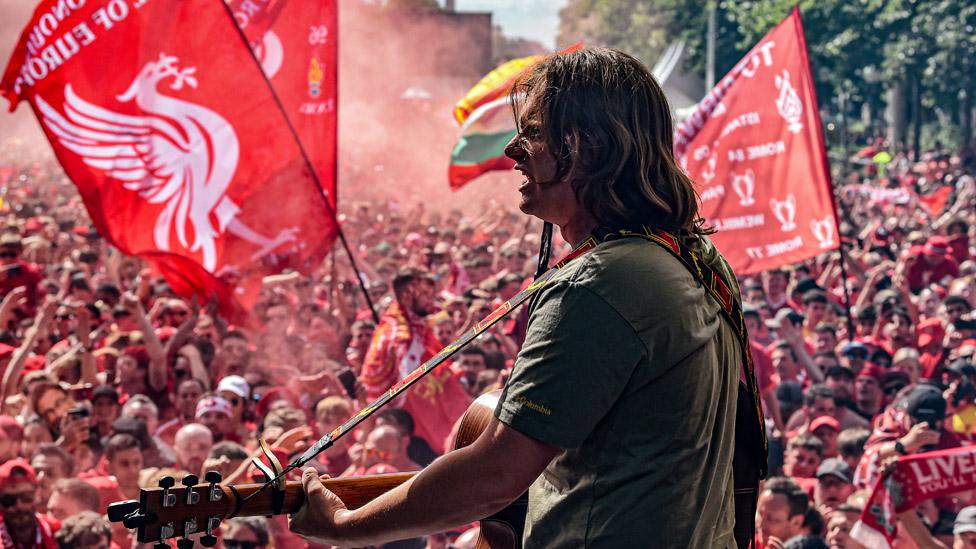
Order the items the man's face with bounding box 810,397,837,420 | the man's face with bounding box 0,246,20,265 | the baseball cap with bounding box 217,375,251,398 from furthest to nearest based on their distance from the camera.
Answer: the man's face with bounding box 0,246,20,265 < the baseball cap with bounding box 217,375,251,398 < the man's face with bounding box 810,397,837,420

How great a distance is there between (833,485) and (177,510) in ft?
14.6

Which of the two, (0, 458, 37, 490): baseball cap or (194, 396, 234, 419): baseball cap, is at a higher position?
(0, 458, 37, 490): baseball cap

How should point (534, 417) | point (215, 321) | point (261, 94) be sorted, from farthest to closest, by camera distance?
1. point (215, 321)
2. point (261, 94)
3. point (534, 417)

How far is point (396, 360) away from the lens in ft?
25.3

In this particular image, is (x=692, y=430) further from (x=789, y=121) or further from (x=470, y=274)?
(x=470, y=274)

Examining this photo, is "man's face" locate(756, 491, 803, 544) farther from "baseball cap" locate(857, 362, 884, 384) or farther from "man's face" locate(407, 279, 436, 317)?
"man's face" locate(407, 279, 436, 317)

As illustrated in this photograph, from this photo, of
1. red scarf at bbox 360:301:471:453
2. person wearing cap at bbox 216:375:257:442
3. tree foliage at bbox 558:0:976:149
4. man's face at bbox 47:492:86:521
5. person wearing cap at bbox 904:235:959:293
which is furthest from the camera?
tree foliage at bbox 558:0:976:149

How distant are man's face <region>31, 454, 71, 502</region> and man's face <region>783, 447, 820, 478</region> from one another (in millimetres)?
3858

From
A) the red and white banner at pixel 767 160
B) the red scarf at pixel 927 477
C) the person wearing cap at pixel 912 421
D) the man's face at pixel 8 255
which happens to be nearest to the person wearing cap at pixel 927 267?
the red and white banner at pixel 767 160

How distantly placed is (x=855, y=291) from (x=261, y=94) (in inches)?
258

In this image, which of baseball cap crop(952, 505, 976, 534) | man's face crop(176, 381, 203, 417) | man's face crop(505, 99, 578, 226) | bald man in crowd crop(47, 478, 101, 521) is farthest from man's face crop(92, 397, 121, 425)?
man's face crop(505, 99, 578, 226)

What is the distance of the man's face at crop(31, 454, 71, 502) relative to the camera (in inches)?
243

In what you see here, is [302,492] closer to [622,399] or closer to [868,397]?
[622,399]

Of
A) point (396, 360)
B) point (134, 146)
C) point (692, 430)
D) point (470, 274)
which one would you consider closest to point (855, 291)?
point (470, 274)
